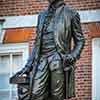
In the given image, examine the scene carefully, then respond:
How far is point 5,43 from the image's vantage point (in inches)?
495

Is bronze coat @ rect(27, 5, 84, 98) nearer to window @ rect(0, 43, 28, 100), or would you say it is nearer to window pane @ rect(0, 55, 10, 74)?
window @ rect(0, 43, 28, 100)

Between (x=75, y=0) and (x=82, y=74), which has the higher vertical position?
(x=75, y=0)

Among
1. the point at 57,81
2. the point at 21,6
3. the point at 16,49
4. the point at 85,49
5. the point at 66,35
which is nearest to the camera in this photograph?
the point at 57,81

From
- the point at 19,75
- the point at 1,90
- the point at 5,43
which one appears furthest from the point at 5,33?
the point at 19,75

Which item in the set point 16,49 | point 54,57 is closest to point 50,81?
point 54,57

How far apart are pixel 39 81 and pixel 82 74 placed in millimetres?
4870

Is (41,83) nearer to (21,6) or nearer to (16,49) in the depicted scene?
(16,49)

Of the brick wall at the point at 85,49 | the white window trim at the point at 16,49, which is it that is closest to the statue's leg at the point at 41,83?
the brick wall at the point at 85,49

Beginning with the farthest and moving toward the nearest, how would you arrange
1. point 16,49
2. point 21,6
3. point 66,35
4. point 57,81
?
1. point 21,6
2. point 16,49
3. point 66,35
4. point 57,81

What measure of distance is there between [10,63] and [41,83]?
5363 mm

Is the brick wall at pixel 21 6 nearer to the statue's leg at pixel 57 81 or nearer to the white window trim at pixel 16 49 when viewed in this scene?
the white window trim at pixel 16 49

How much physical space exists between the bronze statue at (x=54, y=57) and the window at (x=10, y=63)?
16.2 ft

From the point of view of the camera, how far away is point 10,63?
12.6 m

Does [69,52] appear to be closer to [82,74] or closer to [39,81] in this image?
[39,81]
